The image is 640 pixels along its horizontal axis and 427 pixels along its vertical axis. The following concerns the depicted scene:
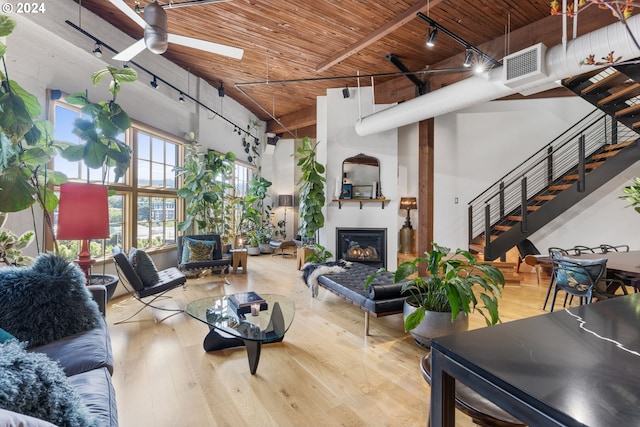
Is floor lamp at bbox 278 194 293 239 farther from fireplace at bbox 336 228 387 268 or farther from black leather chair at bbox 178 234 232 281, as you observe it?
black leather chair at bbox 178 234 232 281

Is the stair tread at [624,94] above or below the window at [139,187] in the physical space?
above

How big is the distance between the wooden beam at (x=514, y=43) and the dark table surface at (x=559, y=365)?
3846 millimetres

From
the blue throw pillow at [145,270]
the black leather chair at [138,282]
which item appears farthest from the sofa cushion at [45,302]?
the blue throw pillow at [145,270]

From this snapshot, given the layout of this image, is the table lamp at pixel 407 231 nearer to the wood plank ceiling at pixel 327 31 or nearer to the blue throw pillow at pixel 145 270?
the wood plank ceiling at pixel 327 31

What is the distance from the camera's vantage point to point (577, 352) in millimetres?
795

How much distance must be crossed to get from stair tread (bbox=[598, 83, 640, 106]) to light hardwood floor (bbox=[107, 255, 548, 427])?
311 centimetres

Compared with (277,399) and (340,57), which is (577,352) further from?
(340,57)

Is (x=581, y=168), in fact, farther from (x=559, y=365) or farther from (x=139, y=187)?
(x=139, y=187)

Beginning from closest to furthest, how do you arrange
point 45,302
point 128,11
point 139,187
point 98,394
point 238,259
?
point 98,394 < point 45,302 < point 128,11 < point 139,187 < point 238,259

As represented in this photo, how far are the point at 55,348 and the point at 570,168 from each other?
296 inches

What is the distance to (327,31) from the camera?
13.3ft

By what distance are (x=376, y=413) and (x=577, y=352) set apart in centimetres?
142

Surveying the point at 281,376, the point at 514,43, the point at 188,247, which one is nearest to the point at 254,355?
the point at 281,376

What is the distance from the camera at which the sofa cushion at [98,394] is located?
1.25 metres
